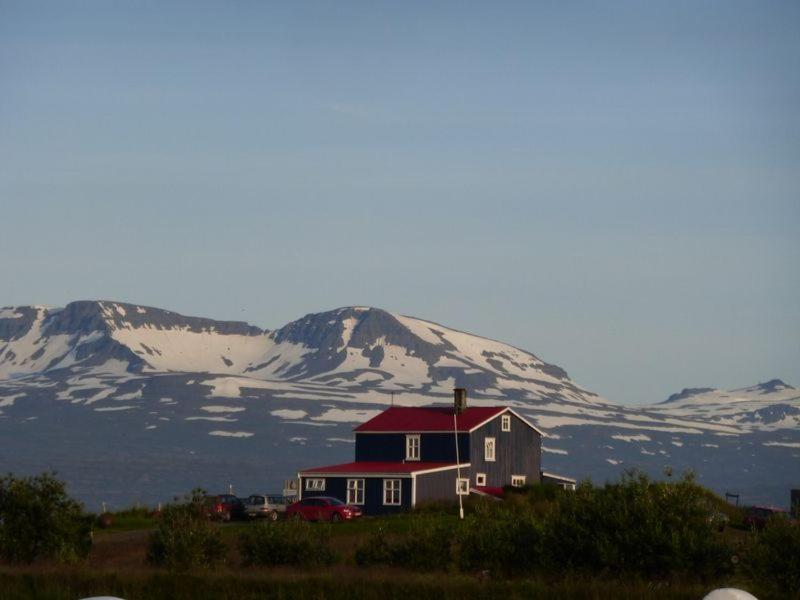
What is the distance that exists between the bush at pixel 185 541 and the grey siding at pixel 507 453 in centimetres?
4424

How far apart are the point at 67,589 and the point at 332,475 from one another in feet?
154

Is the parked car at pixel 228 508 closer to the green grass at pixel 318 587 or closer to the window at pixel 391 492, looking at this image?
the window at pixel 391 492

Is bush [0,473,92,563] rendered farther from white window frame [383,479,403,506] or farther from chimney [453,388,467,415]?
chimney [453,388,467,415]

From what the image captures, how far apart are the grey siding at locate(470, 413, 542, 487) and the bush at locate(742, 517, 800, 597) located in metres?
51.4

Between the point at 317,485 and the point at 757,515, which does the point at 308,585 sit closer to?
the point at 757,515

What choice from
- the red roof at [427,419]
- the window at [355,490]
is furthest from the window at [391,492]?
the red roof at [427,419]

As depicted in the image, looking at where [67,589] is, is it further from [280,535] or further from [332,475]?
[332,475]

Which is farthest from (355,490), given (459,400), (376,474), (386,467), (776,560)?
(776,560)

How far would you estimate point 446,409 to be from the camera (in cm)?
9794

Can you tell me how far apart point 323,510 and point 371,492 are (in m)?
11.6

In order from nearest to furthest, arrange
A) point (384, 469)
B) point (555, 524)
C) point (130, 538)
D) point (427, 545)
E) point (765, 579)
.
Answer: point (765, 579)
point (555, 524)
point (427, 545)
point (130, 538)
point (384, 469)

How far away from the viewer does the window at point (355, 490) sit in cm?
8838

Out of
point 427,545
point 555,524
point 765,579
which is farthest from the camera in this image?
point 427,545

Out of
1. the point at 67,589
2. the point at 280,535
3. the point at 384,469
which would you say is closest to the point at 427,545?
the point at 280,535
